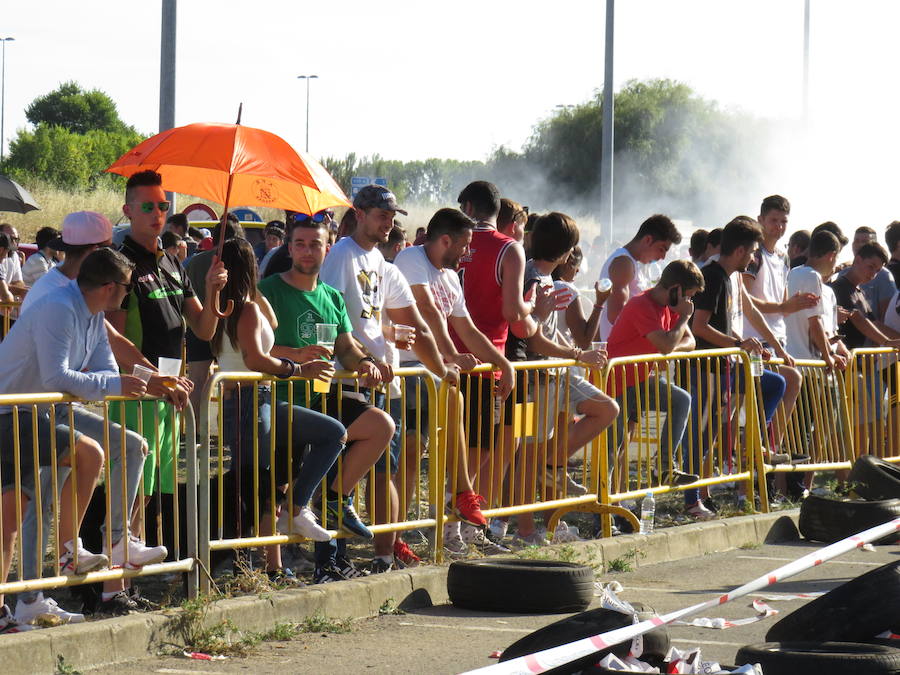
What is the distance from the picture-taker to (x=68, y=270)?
261 inches

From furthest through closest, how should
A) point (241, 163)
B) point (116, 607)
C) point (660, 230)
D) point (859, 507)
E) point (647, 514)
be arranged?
point (660, 230) < point (859, 507) < point (647, 514) < point (241, 163) < point (116, 607)

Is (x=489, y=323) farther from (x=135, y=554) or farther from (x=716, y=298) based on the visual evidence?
(x=135, y=554)

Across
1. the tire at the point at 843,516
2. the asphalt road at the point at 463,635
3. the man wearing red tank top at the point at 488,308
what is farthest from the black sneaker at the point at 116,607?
the tire at the point at 843,516

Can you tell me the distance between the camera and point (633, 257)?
10.2 meters

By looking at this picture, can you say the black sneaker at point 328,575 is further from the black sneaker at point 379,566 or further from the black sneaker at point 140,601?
the black sneaker at point 140,601

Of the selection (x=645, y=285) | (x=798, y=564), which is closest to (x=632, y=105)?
(x=645, y=285)

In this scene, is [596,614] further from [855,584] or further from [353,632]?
[353,632]

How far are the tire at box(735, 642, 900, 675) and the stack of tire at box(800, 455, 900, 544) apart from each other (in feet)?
13.1

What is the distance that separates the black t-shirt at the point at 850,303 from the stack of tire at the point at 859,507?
104 inches

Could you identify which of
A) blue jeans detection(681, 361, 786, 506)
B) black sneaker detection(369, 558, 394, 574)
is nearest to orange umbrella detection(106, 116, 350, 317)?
black sneaker detection(369, 558, 394, 574)

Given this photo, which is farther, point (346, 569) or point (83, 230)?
point (346, 569)

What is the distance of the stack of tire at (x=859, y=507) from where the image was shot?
9164 mm

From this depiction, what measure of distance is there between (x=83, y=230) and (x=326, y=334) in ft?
4.42

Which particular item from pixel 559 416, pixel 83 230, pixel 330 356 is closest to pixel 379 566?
pixel 330 356
